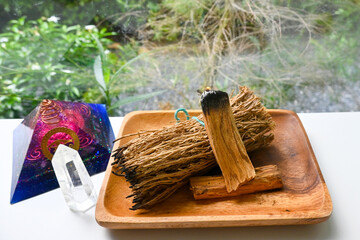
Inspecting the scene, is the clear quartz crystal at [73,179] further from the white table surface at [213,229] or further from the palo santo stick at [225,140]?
the palo santo stick at [225,140]

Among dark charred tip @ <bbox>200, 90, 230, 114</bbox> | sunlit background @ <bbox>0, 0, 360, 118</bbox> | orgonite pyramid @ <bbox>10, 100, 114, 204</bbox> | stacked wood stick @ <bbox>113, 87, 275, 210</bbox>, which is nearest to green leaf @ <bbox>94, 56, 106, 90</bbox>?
sunlit background @ <bbox>0, 0, 360, 118</bbox>

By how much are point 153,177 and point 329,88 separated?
0.82 m

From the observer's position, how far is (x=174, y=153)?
26.9 inches

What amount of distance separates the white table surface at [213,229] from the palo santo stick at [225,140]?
96 millimetres

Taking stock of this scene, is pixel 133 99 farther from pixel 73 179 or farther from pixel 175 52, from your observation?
pixel 73 179

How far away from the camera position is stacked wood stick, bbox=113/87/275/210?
0.66 m

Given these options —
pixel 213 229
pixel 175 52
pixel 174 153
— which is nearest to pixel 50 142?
pixel 174 153

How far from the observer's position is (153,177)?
656 millimetres

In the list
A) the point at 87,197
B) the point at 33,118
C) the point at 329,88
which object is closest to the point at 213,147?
the point at 87,197

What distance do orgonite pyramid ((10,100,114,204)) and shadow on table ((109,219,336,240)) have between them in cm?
22

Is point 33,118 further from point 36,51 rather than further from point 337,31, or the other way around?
point 337,31

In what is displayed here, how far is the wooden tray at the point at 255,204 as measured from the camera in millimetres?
615

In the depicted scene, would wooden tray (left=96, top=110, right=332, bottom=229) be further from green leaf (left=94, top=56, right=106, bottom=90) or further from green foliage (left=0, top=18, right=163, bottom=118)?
green foliage (left=0, top=18, right=163, bottom=118)

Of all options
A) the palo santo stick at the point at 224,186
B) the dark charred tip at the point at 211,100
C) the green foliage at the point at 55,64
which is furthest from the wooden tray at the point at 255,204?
the green foliage at the point at 55,64
